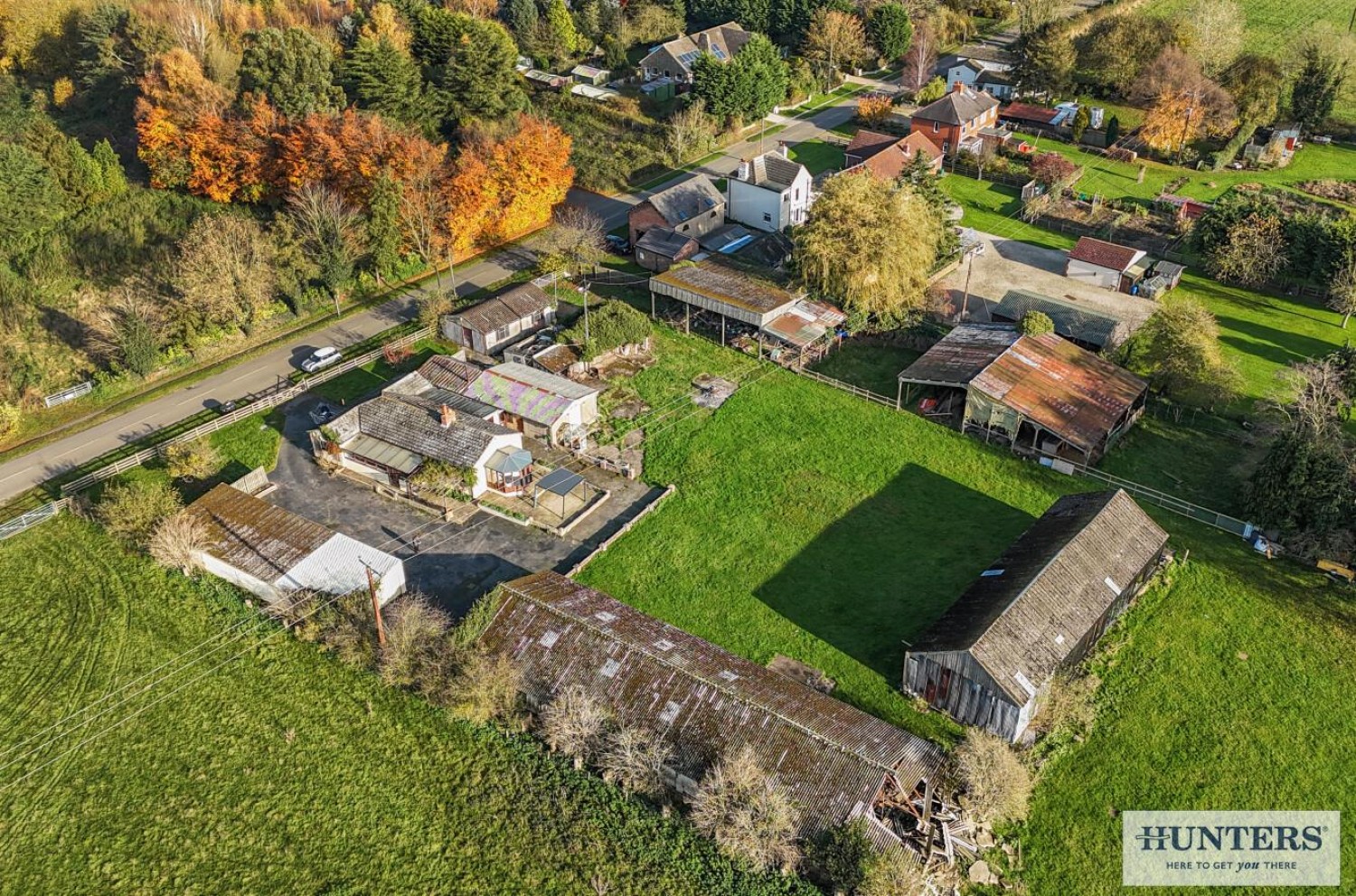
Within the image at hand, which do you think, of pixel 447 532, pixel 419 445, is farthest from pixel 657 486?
pixel 419 445

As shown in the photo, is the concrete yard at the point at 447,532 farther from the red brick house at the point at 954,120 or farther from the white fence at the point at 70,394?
the red brick house at the point at 954,120

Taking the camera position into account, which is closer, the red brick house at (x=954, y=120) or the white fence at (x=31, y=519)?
the white fence at (x=31, y=519)

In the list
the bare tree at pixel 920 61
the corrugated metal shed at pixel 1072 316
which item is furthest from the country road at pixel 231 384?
the bare tree at pixel 920 61

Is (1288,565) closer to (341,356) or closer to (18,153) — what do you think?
(341,356)

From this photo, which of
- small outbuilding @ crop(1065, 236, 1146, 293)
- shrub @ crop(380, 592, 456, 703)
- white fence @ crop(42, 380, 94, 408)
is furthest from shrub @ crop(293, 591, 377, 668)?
small outbuilding @ crop(1065, 236, 1146, 293)

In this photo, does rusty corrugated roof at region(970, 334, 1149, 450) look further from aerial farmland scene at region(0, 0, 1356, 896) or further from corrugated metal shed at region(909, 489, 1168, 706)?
corrugated metal shed at region(909, 489, 1168, 706)

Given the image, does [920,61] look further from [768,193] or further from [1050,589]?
[1050,589]
